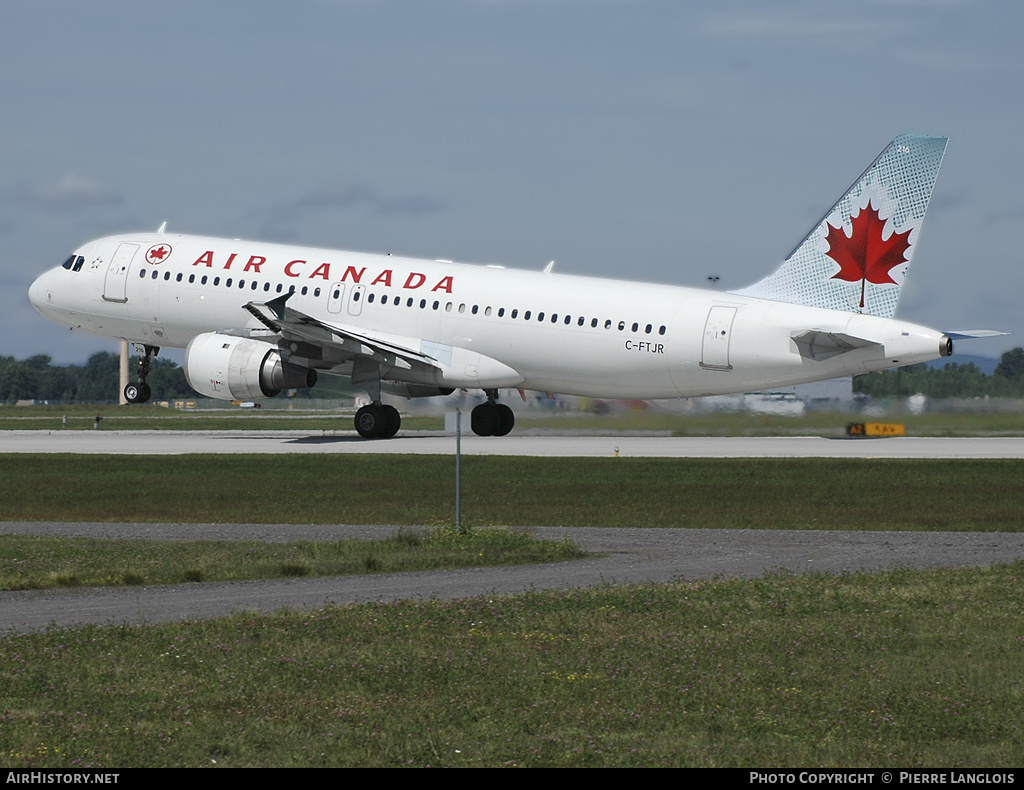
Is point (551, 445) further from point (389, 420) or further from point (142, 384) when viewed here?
point (142, 384)

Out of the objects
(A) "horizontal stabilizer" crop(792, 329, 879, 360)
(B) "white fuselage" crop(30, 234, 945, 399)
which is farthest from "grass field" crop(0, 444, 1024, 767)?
(B) "white fuselage" crop(30, 234, 945, 399)

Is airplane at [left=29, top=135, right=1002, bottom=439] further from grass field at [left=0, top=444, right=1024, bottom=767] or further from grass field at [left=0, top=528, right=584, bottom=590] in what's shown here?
grass field at [left=0, top=444, right=1024, bottom=767]

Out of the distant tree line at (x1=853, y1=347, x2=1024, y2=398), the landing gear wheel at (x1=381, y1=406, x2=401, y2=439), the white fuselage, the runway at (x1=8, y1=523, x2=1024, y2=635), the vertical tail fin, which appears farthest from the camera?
the distant tree line at (x1=853, y1=347, x2=1024, y2=398)

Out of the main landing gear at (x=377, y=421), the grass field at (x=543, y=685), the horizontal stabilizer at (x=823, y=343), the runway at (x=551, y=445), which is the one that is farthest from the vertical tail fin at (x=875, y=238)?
the grass field at (x=543, y=685)

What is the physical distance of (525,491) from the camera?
34125mm

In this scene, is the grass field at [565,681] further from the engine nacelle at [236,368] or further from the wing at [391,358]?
the wing at [391,358]

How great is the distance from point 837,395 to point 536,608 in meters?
43.4

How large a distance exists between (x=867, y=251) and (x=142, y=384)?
2547 cm

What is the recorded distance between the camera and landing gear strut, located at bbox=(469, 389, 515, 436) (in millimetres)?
48625

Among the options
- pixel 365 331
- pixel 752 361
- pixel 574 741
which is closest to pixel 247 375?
pixel 365 331

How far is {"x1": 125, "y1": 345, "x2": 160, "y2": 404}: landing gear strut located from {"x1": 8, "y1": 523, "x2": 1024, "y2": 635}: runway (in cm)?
2265

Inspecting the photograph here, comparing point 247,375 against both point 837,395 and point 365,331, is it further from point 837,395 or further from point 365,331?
point 837,395

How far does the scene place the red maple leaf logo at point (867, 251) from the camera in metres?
41.9

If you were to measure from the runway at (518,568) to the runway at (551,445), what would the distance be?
723 inches
